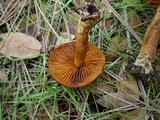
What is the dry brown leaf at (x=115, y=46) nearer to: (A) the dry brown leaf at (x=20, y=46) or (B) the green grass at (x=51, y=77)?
(B) the green grass at (x=51, y=77)

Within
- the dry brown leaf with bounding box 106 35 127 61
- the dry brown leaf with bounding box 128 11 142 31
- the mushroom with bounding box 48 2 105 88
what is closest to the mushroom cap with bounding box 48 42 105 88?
the mushroom with bounding box 48 2 105 88

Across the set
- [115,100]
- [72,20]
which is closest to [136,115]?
[115,100]

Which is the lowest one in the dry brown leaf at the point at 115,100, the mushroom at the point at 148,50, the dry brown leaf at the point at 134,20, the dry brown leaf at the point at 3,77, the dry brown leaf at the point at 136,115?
the dry brown leaf at the point at 136,115

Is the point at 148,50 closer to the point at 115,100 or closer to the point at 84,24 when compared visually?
the point at 115,100

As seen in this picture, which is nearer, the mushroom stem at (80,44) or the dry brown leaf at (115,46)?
the mushroom stem at (80,44)

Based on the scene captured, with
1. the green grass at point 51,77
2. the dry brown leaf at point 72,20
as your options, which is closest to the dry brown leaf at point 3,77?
the green grass at point 51,77

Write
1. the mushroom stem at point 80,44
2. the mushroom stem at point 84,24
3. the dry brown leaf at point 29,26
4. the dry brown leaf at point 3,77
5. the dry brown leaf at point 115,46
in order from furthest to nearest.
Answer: the dry brown leaf at point 29,26 < the dry brown leaf at point 115,46 < the dry brown leaf at point 3,77 < the mushroom stem at point 80,44 < the mushroom stem at point 84,24

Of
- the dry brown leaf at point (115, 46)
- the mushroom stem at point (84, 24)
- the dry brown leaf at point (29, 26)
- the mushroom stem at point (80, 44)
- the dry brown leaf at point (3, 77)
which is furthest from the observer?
the dry brown leaf at point (29, 26)
